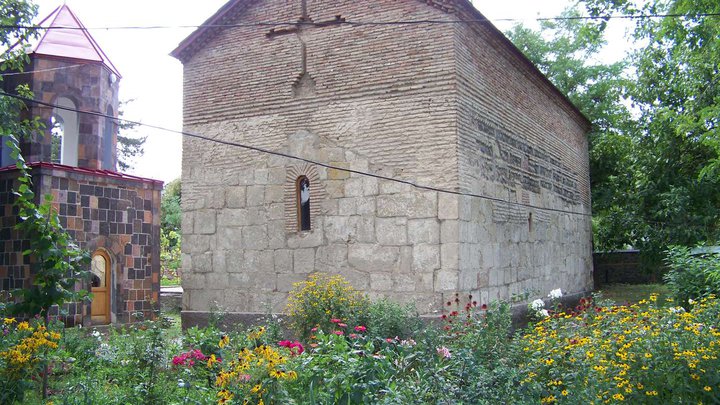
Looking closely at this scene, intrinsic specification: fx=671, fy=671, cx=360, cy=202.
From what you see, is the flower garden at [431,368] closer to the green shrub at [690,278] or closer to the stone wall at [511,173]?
the stone wall at [511,173]

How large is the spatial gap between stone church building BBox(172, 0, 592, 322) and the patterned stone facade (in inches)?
88.5

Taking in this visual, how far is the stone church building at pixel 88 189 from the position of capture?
12102mm

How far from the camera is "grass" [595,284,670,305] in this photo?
59.8ft

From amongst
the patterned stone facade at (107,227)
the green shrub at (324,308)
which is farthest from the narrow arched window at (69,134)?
the green shrub at (324,308)

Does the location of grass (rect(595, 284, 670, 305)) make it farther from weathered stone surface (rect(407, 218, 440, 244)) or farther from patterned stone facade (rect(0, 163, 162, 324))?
patterned stone facade (rect(0, 163, 162, 324))

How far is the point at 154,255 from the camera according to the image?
13930 mm

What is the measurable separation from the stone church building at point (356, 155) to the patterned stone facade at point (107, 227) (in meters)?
2.25

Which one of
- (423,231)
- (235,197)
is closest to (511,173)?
(423,231)

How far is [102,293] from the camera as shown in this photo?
43.4 feet

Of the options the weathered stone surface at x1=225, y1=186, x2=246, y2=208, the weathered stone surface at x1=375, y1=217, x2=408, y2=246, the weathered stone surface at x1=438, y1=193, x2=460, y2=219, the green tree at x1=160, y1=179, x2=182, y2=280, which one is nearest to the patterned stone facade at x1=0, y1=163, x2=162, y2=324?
the weathered stone surface at x1=225, y1=186, x2=246, y2=208

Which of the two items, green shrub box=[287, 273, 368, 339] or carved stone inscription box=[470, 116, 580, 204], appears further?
carved stone inscription box=[470, 116, 580, 204]

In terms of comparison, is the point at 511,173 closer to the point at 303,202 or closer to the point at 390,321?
the point at 303,202

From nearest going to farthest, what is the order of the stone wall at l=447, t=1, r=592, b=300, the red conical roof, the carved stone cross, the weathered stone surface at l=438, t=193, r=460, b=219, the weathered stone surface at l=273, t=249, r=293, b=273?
1. the weathered stone surface at l=438, t=193, r=460, b=219
2. the stone wall at l=447, t=1, r=592, b=300
3. the weathered stone surface at l=273, t=249, r=293, b=273
4. the carved stone cross
5. the red conical roof

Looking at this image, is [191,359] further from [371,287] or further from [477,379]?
[371,287]
